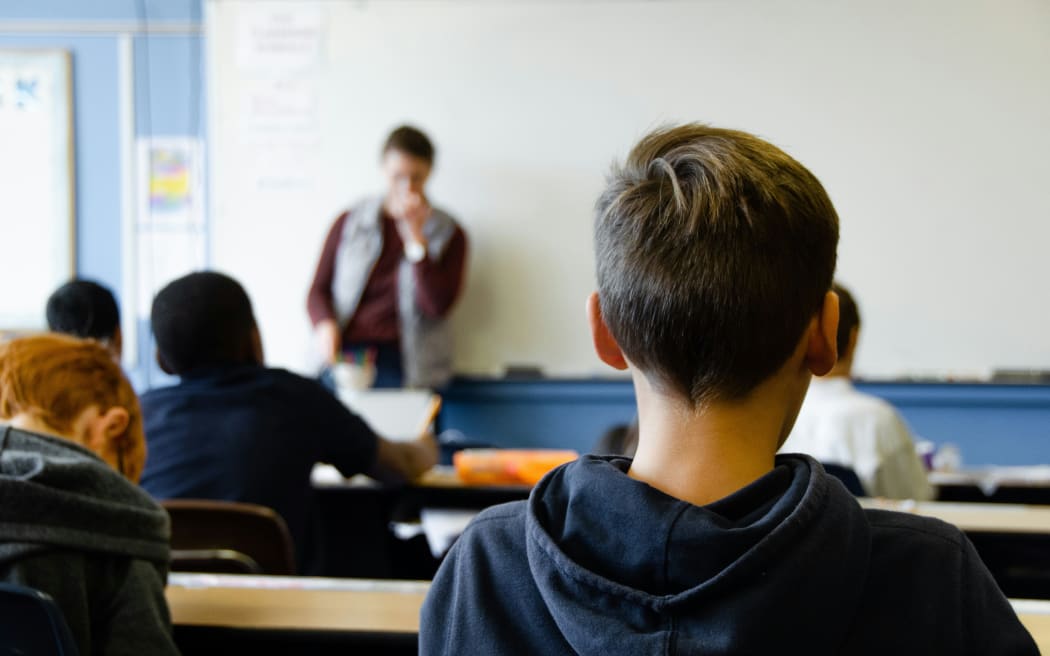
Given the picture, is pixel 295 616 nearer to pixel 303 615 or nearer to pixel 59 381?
pixel 303 615

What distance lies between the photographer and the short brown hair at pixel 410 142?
382cm

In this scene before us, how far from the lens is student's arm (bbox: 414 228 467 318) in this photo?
3994mm

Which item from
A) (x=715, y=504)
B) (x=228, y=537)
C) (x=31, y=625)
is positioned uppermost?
(x=715, y=504)

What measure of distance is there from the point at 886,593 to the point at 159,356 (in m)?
1.63

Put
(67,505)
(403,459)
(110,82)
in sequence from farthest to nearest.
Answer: (110,82)
(403,459)
(67,505)

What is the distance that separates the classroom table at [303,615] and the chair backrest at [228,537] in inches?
7.9

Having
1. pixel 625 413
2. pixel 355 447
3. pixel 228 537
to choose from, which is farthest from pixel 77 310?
pixel 625 413

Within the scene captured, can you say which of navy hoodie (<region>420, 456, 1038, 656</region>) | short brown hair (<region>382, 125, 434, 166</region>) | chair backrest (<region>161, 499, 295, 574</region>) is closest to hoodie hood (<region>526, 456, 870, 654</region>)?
navy hoodie (<region>420, 456, 1038, 656</region>)

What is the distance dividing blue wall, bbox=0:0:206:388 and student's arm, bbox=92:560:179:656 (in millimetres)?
3442

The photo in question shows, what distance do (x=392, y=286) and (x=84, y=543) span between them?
2994mm

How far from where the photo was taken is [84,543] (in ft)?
3.83

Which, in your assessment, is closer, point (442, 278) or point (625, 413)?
point (442, 278)

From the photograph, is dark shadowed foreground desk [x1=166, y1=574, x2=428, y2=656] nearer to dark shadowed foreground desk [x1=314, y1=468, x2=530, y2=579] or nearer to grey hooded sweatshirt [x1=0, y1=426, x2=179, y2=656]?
grey hooded sweatshirt [x1=0, y1=426, x2=179, y2=656]

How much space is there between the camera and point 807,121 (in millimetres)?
4051
